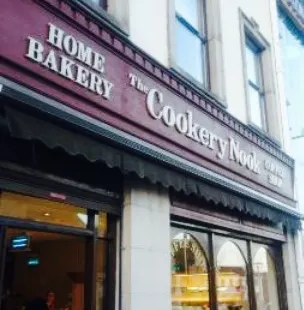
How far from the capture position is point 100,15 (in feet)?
17.4

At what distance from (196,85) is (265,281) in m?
4.03

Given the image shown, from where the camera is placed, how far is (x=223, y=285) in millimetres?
7199

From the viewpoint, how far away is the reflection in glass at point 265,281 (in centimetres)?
825

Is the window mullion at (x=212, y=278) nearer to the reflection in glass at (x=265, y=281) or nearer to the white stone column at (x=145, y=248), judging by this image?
the white stone column at (x=145, y=248)

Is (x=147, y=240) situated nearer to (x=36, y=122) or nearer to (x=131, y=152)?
(x=131, y=152)

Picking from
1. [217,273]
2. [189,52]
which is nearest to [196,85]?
[189,52]

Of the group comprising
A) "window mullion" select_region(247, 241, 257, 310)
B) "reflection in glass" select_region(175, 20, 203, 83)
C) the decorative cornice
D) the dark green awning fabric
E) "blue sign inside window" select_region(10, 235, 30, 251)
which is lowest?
"window mullion" select_region(247, 241, 257, 310)

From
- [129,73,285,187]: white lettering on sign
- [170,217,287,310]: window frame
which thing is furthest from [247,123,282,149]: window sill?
[170,217,287,310]: window frame

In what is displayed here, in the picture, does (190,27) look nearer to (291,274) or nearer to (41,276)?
(291,274)

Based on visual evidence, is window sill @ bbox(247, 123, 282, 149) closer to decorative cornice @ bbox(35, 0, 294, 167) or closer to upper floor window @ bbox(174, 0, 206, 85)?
decorative cornice @ bbox(35, 0, 294, 167)

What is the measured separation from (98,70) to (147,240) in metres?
2.05

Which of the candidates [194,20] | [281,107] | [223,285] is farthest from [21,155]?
[281,107]

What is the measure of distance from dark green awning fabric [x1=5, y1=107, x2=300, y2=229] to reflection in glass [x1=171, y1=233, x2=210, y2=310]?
0.78 meters

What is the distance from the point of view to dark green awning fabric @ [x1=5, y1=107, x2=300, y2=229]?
153 inches
